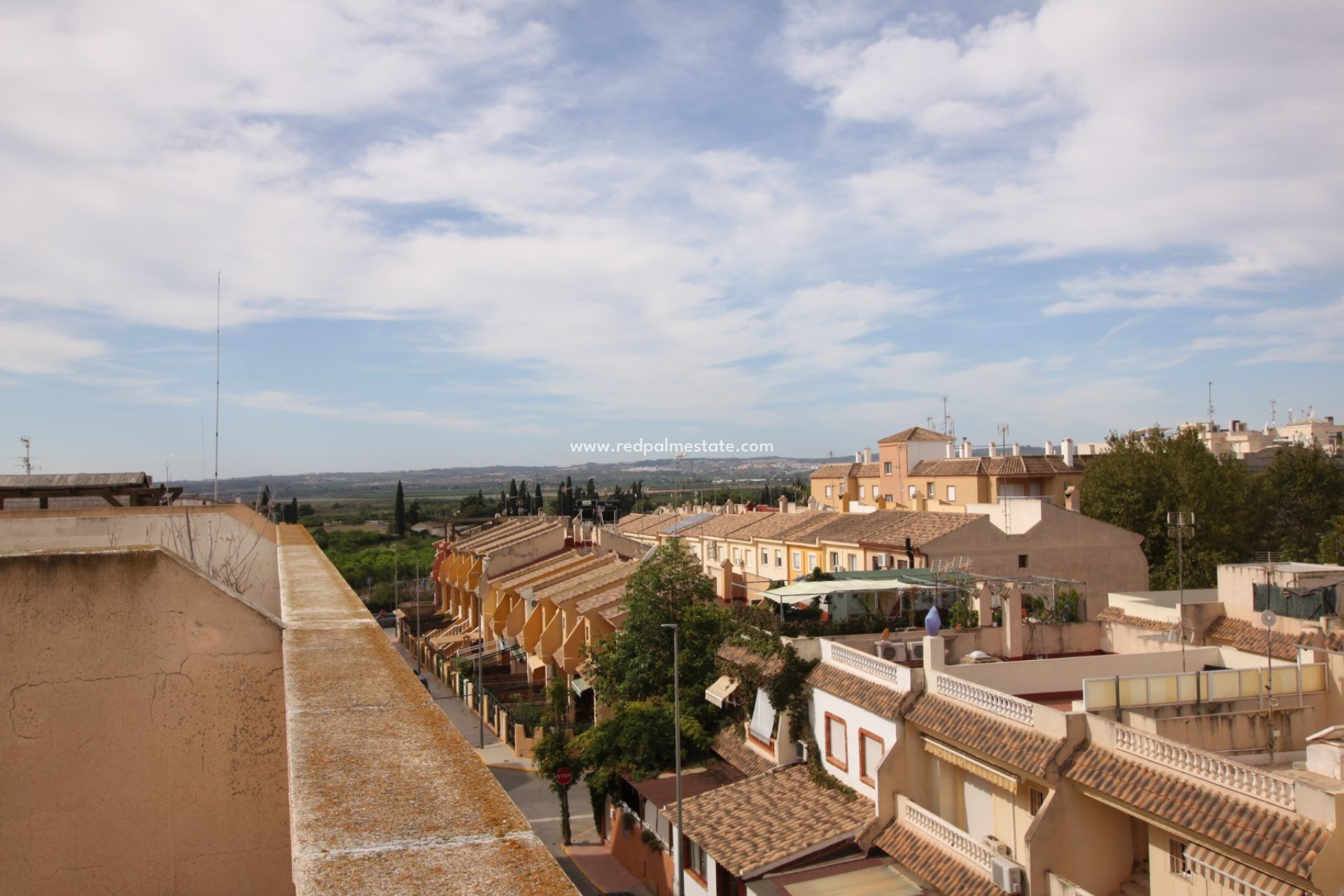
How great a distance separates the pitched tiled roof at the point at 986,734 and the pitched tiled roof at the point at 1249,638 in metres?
6.32

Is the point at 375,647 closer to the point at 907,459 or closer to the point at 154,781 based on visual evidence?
the point at 154,781

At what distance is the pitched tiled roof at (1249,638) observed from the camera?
18078mm

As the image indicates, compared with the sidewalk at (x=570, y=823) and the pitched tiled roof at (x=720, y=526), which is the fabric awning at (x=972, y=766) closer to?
the sidewalk at (x=570, y=823)

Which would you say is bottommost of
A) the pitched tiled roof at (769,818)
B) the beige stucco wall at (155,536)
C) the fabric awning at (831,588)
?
the pitched tiled roof at (769,818)

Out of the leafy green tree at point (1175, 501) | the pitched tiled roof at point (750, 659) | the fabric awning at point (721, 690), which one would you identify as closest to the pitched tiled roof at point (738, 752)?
the fabric awning at point (721, 690)

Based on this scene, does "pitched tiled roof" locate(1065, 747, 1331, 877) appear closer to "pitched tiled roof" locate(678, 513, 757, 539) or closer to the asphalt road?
the asphalt road

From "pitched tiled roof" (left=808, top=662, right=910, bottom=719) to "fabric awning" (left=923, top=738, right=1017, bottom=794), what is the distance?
0.83 meters

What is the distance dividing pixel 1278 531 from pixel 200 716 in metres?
61.2

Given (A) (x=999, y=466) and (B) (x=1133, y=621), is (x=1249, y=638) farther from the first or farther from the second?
(A) (x=999, y=466)

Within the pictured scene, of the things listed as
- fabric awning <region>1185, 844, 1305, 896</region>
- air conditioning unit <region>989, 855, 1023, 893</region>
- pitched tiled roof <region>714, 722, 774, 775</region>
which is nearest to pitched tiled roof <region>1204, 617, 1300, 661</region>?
air conditioning unit <region>989, 855, 1023, 893</region>

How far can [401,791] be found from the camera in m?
3.37

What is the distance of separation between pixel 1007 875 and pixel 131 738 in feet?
39.0

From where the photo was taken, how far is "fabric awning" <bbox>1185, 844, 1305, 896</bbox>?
986 centimetres

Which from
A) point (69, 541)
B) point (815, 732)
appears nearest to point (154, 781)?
point (69, 541)
